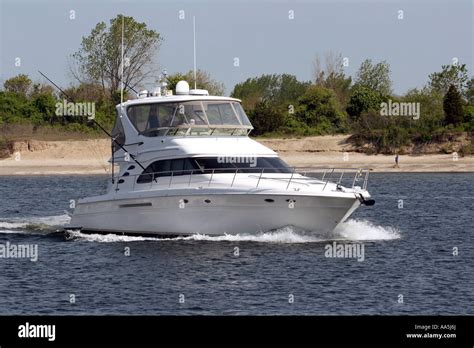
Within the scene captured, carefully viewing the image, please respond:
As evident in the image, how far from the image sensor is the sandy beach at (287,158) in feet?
244

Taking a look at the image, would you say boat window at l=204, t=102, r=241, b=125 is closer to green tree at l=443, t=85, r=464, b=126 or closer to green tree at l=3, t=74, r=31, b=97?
green tree at l=443, t=85, r=464, b=126

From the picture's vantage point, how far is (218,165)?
31.3 meters

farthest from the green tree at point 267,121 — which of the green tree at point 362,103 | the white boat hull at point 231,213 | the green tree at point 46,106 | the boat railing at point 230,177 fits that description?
the white boat hull at point 231,213

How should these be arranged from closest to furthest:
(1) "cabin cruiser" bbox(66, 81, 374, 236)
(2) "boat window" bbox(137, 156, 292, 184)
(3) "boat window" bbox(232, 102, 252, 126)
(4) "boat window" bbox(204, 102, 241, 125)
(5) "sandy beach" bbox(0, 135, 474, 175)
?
(1) "cabin cruiser" bbox(66, 81, 374, 236), (2) "boat window" bbox(137, 156, 292, 184), (4) "boat window" bbox(204, 102, 241, 125), (3) "boat window" bbox(232, 102, 252, 126), (5) "sandy beach" bbox(0, 135, 474, 175)

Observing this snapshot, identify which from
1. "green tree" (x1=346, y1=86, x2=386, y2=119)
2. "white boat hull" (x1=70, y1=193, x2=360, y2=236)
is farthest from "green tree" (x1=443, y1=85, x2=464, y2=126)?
"white boat hull" (x1=70, y1=193, x2=360, y2=236)

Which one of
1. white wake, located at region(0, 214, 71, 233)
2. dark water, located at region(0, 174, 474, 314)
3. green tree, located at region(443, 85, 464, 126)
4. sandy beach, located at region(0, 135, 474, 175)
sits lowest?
sandy beach, located at region(0, 135, 474, 175)

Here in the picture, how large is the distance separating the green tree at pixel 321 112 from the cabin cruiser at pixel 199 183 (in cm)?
5124

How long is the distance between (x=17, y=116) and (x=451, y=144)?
42.0 metres

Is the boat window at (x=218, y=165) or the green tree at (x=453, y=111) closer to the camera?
the boat window at (x=218, y=165)

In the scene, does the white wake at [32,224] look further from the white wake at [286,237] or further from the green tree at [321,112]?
the green tree at [321,112]

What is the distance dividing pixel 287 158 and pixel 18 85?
160ft

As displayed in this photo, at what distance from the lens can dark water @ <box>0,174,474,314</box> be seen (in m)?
23.0

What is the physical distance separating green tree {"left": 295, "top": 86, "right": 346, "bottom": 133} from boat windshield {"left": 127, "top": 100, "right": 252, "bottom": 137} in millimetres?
50917
